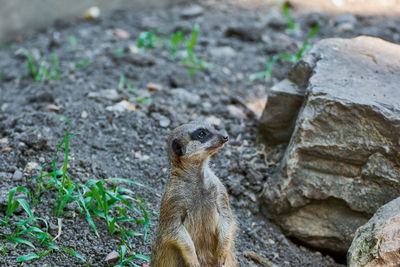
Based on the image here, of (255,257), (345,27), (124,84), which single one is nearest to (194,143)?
(255,257)

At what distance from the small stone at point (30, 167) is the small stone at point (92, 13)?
300cm

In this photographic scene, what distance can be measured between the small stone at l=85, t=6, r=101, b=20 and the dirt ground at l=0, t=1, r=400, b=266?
0.14m

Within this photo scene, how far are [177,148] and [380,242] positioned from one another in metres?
1.11

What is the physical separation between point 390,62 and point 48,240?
252 cm

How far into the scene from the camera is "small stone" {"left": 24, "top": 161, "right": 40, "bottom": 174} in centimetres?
334

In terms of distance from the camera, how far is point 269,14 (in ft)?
19.9

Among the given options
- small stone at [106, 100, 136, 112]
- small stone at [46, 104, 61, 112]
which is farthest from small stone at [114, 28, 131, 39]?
small stone at [46, 104, 61, 112]

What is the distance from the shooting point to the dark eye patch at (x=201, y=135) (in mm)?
2707

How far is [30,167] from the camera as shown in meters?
3.36

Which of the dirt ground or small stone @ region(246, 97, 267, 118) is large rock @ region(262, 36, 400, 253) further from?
small stone @ region(246, 97, 267, 118)

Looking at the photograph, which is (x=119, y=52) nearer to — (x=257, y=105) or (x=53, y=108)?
(x=53, y=108)

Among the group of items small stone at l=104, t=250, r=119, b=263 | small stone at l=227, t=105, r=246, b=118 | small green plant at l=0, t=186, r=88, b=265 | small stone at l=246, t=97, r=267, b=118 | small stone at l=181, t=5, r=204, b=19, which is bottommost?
small stone at l=104, t=250, r=119, b=263

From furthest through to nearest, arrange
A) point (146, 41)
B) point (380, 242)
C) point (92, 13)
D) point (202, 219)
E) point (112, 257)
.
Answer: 1. point (92, 13)
2. point (146, 41)
3. point (112, 257)
4. point (202, 219)
5. point (380, 242)

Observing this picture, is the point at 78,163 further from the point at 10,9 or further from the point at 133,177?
the point at 10,9
